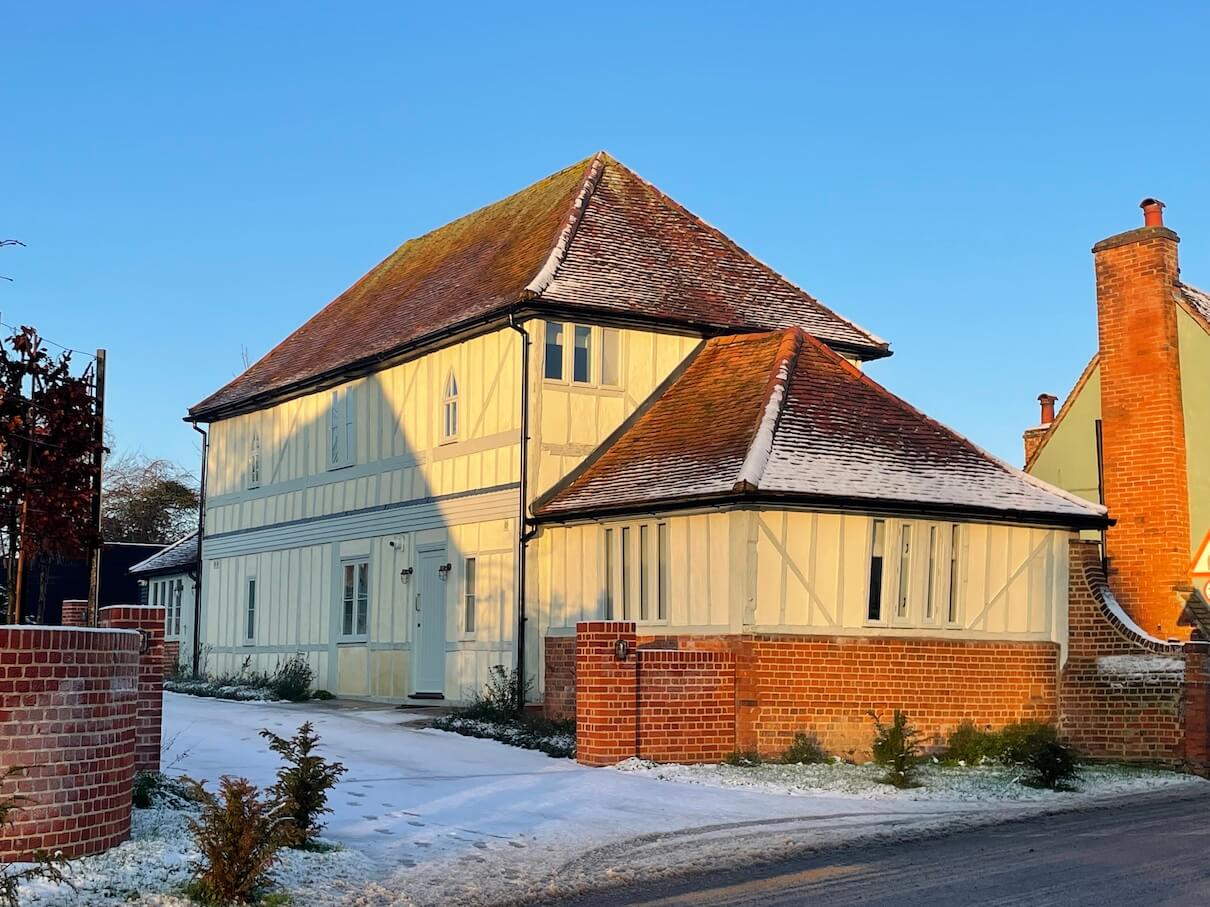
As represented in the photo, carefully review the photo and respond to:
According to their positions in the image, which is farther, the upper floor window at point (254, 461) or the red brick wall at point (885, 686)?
the upper floor window at point (254, 461)

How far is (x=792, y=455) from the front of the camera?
18656 mm

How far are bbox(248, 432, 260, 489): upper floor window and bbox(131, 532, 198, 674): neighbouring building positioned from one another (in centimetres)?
361

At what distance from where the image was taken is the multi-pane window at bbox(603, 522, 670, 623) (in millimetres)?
19219

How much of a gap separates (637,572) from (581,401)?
11.9ft

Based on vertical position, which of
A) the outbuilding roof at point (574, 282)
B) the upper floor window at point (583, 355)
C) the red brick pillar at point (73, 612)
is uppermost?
the outbuilding roof at point (574, 282)

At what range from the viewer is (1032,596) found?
2005 cm

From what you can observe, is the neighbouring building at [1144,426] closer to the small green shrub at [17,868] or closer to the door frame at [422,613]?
the door frame at [422,613]

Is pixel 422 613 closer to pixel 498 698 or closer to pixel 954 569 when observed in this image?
pixel 498 698

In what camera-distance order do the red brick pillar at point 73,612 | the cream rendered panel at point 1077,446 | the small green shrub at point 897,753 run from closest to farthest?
the small green shrub at point 897,753 < the red brick pillar at point 73,612 < the cream rendered panel at point 1077,446

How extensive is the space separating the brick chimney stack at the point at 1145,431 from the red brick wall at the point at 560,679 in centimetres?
825

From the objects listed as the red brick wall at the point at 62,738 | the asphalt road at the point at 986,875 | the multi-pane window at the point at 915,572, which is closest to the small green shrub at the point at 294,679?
the multi-pane window at the point at 915,572

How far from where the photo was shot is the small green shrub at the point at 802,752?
685 inches

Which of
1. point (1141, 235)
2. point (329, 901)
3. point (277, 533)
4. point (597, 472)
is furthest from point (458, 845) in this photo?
point (277, 533)

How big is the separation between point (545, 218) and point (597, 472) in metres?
6.62
